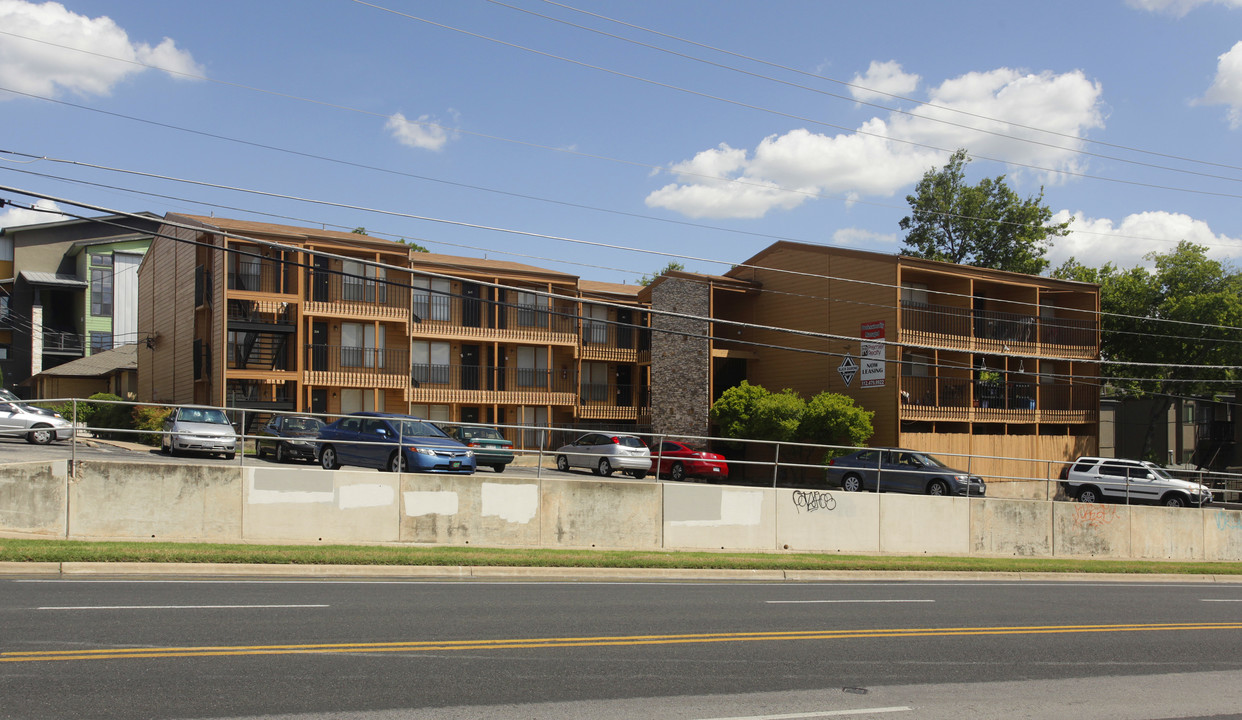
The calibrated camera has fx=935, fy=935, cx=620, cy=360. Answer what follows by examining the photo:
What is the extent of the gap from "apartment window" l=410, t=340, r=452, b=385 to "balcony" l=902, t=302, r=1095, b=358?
20.6 m

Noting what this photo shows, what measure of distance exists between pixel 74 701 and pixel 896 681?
694 centimetres

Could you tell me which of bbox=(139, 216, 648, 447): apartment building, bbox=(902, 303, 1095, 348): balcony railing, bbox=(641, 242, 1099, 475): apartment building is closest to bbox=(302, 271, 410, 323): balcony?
bbox=(139, 216, 648, 447): apartment building

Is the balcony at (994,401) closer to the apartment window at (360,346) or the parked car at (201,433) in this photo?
the apartment window at (360,346)

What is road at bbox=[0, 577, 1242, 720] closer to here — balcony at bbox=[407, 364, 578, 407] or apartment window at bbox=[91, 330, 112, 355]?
balcony at bbox=[407, 364, 578, 407]

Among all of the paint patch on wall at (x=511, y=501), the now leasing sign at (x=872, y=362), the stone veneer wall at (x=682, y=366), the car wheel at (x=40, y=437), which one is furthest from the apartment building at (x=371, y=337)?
the paint patch on wall at (x=511, y=501)

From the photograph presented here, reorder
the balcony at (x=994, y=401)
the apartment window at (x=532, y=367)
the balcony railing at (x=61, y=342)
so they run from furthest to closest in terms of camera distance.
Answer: the balcony railing at (x=61, y=342) < the apartment window at (x=532, y=367) < the balcony at (x=994, y=401)

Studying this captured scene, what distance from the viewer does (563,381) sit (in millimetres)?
46312

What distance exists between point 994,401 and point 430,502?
94.7ft

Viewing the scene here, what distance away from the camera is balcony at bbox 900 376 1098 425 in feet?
123

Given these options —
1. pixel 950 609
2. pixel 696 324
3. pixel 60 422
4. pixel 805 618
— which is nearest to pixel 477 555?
pixel 805 618

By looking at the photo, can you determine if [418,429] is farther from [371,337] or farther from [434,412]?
[434,412]

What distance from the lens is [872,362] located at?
121 feet

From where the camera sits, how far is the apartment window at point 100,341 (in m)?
60.2

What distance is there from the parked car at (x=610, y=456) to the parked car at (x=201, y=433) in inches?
414
